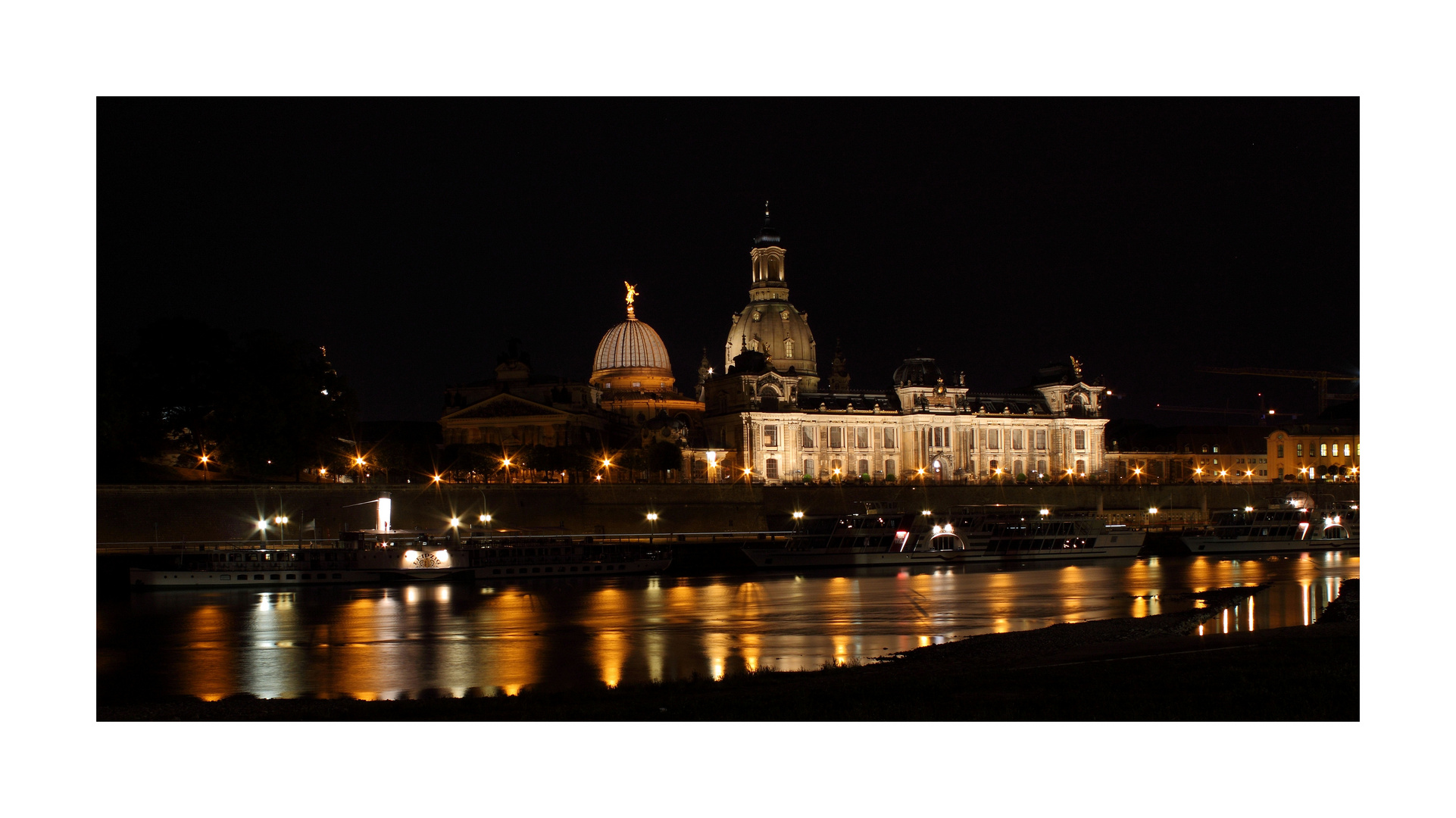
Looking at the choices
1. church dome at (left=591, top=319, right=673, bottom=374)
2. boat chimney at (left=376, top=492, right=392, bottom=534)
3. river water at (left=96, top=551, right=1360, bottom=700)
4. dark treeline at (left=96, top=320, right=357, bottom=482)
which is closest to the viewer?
river water at (left=96, top=551, right=1360, bottom=700)

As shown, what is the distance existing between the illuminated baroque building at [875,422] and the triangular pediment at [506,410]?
435 inches

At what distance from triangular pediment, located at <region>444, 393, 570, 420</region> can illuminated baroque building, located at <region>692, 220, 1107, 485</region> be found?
11041mm

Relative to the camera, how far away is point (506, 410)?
326 feet

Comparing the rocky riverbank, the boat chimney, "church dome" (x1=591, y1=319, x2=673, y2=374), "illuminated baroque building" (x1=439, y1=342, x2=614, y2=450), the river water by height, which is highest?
"church dome" (x1=591, y1=319, x2=673, y2=374)

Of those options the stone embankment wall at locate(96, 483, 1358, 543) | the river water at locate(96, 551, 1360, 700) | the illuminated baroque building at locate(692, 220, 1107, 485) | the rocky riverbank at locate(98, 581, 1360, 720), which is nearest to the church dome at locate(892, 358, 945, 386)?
the illuminated baroque building at locate(692, 220, 1107, 485)

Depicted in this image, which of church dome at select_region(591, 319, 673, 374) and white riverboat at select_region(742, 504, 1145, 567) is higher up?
church dome at select_region(591, 319, 673, 374)

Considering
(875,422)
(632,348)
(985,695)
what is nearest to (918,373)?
(875,422)

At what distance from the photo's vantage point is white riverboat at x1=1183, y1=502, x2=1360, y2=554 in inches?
2611

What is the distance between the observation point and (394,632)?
34.6 m

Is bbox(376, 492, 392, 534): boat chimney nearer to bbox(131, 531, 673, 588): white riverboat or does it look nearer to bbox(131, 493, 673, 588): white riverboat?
bbox(131, 493, 673, 588): white riverboat

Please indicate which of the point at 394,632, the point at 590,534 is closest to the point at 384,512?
the point at 590,534

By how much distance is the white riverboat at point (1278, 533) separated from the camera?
66312mm

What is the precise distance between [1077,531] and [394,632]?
3827 centimetres

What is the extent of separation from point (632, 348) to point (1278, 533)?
2406 inches
